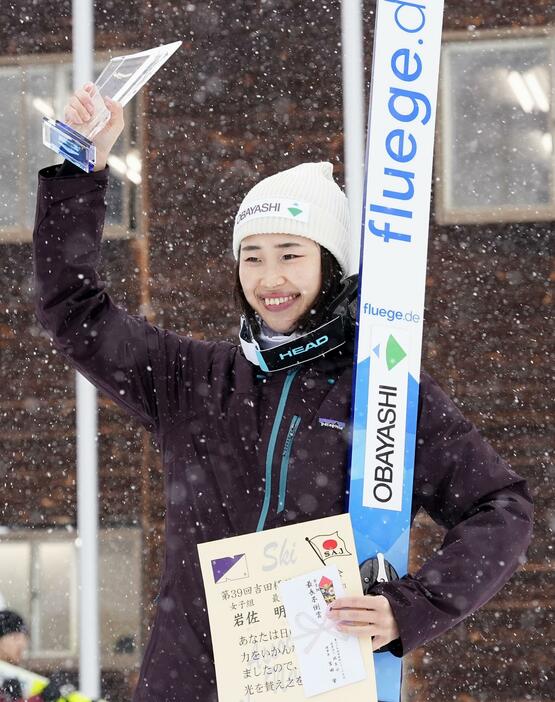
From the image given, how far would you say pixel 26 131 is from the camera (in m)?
6.46

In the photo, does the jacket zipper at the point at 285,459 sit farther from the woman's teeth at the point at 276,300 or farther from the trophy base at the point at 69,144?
the trophy base at the point at 69,144

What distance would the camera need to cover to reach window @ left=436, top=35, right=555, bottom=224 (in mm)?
5992

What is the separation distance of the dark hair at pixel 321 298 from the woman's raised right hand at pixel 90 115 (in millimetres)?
355

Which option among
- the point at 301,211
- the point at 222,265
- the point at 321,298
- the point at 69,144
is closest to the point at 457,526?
the point at 321,298

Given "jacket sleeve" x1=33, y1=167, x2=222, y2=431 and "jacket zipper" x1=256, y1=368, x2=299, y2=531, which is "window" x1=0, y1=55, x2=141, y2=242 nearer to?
"jacket sleeve" x1=33, y1=167, x2=222, y2=431

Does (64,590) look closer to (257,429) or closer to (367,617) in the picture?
(257,429)

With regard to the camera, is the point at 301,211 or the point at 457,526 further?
the point at 301,211

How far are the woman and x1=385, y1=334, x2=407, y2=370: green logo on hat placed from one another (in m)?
0.08

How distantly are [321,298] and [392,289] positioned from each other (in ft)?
0.59

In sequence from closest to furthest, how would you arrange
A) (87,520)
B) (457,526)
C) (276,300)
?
(457,526), (276,300), (87,520)

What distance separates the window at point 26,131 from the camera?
6.29 m

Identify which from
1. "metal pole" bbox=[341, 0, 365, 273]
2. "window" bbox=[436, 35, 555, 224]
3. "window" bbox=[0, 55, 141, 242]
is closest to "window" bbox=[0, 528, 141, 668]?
"window" bbox=[0, 55, 141, 242]

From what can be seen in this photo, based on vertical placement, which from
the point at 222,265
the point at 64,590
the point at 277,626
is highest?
the point at 222,265

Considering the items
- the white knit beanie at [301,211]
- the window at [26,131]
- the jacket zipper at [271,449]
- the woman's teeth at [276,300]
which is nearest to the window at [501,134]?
the window at [26,131]
